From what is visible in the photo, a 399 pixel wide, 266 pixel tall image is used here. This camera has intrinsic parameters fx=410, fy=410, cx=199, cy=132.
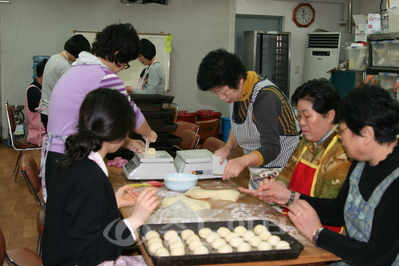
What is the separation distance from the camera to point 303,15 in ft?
27.6

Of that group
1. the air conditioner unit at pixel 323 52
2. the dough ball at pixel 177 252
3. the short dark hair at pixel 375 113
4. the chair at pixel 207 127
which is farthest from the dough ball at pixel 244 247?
the air conditioner unit at pixel 323 52

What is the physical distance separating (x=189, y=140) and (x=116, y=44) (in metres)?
1.59

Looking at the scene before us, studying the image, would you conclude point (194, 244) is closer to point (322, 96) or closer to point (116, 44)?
point (322, 96)

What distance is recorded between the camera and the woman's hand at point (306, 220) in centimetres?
164

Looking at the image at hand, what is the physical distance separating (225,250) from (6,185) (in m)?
4.39

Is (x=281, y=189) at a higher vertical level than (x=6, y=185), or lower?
higher

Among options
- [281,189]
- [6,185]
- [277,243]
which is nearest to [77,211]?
[277,243]

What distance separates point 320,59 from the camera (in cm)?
773

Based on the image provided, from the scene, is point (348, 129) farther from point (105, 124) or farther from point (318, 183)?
point (105, 124)

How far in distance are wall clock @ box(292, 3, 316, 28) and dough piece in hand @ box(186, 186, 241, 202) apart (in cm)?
684

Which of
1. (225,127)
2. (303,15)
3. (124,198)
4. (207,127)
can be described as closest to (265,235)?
(124,198)

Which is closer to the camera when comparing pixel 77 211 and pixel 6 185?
pixel 77 211

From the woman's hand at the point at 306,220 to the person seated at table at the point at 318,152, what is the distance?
11.7 inches

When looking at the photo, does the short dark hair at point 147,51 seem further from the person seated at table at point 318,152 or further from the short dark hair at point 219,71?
the person seated at table at point 318,152
